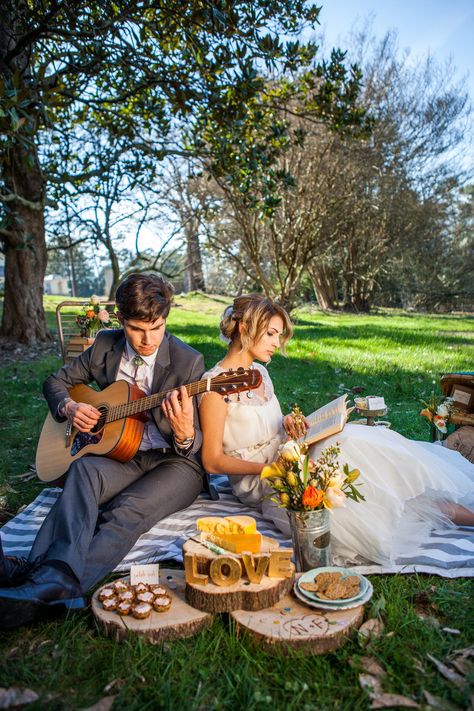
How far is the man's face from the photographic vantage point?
11.5 ft

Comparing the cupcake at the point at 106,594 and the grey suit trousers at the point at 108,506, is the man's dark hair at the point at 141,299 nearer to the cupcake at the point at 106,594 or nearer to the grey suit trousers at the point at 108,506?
the grey suit trousers at the point at 108,506

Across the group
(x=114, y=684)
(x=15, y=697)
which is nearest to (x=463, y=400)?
(x=114, y=684)

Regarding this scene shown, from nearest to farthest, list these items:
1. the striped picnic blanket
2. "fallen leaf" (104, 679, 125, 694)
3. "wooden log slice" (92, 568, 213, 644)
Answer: "fallen leaf" (104, 679, 125, 694), "wooden log slice" (92, 568, 213, 644), the striped picnic blanket

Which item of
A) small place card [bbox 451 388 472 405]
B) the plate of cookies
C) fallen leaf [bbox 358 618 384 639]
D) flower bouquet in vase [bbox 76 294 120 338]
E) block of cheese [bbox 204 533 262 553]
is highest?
flower bouquet in vase [bbox 76 294 120 338]

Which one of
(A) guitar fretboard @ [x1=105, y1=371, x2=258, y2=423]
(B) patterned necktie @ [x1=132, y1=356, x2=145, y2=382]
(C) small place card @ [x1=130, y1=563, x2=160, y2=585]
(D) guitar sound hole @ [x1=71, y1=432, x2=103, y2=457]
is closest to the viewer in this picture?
(C) small place card @ [x1=130, y1=563, x2=160, y2=585]

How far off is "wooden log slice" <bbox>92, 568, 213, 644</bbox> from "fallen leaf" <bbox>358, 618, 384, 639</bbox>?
0.67 meters

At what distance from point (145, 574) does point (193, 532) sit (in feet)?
2.39

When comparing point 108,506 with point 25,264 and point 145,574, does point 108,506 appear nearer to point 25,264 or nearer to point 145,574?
point 145,574

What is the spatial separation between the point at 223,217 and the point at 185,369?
15166 millimetres

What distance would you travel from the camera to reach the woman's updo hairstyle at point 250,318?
3545 mm

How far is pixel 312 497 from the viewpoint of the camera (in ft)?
8.87

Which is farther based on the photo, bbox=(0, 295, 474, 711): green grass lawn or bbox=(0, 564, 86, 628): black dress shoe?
bbox=(0, 564, 86, 628): black dress shoe

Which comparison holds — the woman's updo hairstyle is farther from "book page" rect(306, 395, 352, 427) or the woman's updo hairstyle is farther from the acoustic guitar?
"book page" rect(306, 395, 352, 427)

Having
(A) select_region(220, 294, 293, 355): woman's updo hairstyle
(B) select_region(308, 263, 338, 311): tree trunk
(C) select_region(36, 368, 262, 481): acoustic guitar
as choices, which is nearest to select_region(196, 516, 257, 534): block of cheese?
(C) select_region(36, 368, 262, 481): acoustic guitar
